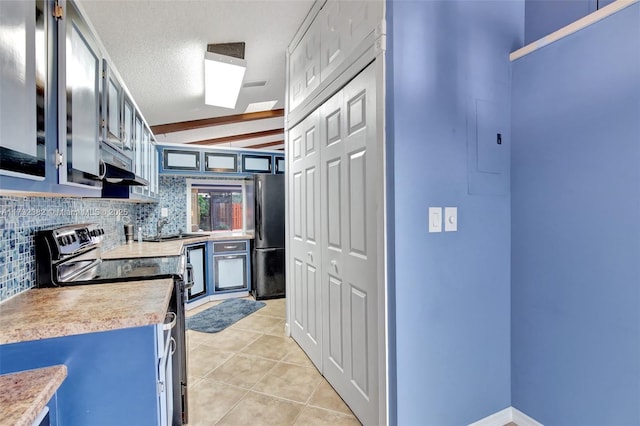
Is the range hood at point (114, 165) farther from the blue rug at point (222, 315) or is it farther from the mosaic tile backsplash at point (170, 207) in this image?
the mosaic tile backsplash at point (170, 207)

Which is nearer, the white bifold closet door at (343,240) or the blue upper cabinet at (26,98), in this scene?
the blue upper cabinet at (26,98)

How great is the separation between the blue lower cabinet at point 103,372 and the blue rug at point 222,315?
2.21 m

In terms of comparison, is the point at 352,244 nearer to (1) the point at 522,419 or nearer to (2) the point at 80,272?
(1) the point at 522,419

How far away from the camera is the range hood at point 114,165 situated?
5.12 feet

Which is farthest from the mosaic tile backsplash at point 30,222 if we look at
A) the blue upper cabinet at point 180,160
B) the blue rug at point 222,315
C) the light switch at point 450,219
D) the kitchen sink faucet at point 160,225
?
the light switch at point 450,219

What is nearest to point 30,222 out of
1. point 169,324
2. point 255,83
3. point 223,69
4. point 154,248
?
point 169,324

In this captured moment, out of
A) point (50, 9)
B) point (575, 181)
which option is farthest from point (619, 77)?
point (50, 9)

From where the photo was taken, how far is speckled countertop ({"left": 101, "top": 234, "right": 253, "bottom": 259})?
8.27ft

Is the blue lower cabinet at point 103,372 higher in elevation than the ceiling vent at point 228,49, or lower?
lower

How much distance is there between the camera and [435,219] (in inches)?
62.4

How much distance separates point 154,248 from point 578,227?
318cm

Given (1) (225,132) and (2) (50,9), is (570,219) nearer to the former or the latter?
(2) (50,9)

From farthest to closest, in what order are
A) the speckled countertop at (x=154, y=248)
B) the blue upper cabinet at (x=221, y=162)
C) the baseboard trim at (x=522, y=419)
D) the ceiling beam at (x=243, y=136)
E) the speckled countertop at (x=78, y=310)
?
the ceiling beam at (x=243, y=136) → the blue upper cabinet at (x=221, y=162) → the speckled countertop at (x=154, y=248) → the baseboard trim at (x=522, y=419) → the speckled countertop at (x=78, y=310)

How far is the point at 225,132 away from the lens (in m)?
4.98
